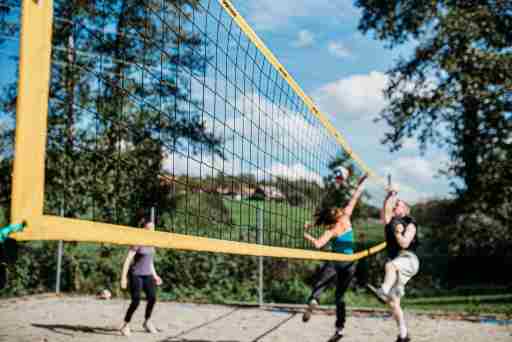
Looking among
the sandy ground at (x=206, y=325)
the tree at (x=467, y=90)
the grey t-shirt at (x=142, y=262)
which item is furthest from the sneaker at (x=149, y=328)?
the tree at (x=467, y=90)

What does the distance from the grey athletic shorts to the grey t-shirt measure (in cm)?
311

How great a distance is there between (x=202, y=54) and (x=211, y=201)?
1.63 metres

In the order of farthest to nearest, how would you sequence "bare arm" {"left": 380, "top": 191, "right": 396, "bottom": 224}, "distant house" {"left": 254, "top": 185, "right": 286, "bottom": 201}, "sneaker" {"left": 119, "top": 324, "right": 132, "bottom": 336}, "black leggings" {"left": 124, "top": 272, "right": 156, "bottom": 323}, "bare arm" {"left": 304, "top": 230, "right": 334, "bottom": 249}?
"sneaker" {"left": 119, "top": 324, "right": 132, "bottom": 336}
"black leggings" {"left": 124, "top": 272, "right": 156, "bottom": 323}
"bare arm" {"left": 380, "top": 191, "right": 396, "bottom": 224}
"bare arm" {"left": 304, "top": 230, "right": 334, "bottom": 249}
"distant house" {"left": 254, "top": 185, "right": 286, "bottom": 201}

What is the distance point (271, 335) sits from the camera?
308 inches

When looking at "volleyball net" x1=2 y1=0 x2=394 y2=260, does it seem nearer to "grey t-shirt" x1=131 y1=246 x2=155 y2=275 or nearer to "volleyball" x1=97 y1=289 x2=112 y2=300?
"grey t-shirt" x1=131 y1=246 x2=155 y2=275

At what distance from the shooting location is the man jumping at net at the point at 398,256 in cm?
607

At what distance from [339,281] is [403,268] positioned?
869 mm

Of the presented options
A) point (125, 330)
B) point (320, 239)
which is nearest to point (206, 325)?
point (125, 330)

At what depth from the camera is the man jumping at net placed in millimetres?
6070

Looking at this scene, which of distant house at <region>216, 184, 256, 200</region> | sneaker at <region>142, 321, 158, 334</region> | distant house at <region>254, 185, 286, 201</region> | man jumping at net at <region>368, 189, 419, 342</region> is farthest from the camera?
sneaker at <region>142, 321, 158, 334</region>

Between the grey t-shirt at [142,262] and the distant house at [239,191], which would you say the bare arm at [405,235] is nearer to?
the distant house at [239,191]

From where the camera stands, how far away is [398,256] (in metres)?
6.35

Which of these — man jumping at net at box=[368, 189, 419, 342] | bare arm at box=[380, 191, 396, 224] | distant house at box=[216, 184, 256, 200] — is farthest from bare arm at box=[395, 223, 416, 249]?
distant house at box=[216, 184, 256, 200]

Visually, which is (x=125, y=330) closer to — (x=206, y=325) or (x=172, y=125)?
(x=206, y=325)
